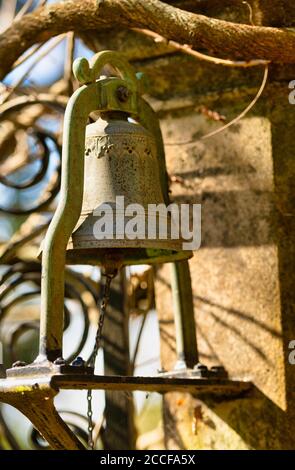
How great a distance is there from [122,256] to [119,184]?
0.23 metres

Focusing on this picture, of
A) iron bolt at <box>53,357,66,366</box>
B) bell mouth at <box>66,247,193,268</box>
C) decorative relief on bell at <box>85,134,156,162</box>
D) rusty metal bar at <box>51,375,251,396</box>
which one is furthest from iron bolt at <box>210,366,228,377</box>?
iron bolt at <box>53,357,66,366</box>

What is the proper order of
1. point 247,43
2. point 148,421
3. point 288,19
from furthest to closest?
point 148,421
point 288,19
point 247,43

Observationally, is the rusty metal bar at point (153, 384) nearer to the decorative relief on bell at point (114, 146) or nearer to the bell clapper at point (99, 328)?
the bell clapper at point (99, 328)

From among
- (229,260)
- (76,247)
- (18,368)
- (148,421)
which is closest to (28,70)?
(229,260)

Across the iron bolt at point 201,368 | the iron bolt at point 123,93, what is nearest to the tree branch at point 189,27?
the iron bolt at point 123,93

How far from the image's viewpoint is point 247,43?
3.61 meters

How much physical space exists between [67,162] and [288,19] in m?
0.87

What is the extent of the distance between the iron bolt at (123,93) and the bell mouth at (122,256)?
0.39 metres

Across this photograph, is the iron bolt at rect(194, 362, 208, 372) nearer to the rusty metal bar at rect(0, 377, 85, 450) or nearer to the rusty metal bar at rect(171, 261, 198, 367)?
the rusty metal bar at rect(171, 261, 198, 367)

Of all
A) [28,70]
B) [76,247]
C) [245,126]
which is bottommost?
[76,247]

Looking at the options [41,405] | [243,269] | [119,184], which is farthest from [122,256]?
[41,405]

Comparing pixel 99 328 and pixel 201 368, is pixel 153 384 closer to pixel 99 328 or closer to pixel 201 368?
pixel 99 328

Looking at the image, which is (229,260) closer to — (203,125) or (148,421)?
(203,125)

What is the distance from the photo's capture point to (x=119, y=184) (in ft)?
11.5
